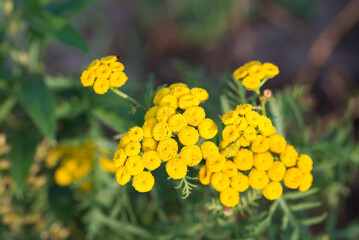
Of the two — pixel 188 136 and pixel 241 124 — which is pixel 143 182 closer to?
pixel 188 136

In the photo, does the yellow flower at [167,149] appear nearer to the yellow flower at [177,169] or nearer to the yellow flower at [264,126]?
the yellow flower at [177,169]

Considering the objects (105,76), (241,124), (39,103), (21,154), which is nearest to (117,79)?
(105,76)

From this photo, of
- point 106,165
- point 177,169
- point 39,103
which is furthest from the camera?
point 106,165

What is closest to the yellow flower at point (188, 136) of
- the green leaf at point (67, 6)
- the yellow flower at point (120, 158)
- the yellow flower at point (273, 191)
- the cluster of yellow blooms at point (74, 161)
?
the yellow flower at point (120, 158)

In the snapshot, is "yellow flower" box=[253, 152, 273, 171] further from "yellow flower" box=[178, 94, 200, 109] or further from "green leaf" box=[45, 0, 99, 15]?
"green leaf" box=[45, 0, 99, 15]

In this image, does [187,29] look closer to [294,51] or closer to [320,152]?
[294,51]

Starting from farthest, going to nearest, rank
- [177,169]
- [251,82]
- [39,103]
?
[39,103]
[251,82]
[177,169]

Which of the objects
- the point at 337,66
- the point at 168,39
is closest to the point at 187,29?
the point at 168,39

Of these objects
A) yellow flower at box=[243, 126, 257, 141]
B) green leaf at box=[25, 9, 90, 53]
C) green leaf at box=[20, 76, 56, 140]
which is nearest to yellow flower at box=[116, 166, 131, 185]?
yellow flower at box=[243, 126, 257, 141]
